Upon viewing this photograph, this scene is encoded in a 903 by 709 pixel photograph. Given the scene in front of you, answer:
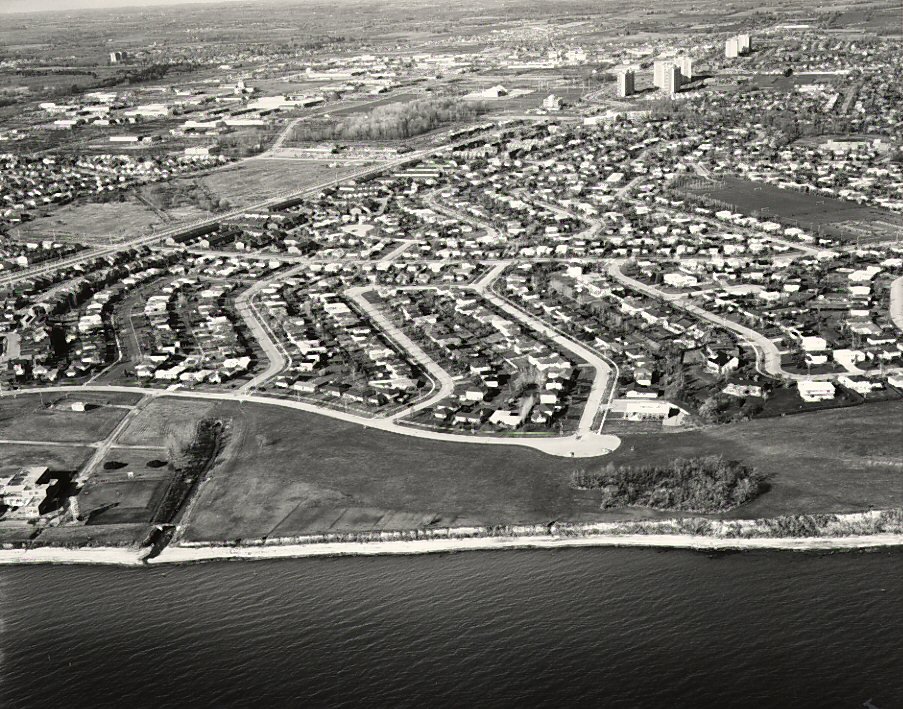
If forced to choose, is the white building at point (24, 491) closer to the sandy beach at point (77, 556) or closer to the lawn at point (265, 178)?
the sandy beach at point (77, 556)

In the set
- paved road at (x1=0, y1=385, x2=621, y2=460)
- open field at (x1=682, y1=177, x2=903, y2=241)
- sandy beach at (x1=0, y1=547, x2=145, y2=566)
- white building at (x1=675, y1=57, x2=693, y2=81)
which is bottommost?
white building at (x1=675, y1=57, x2=693, y2=81)

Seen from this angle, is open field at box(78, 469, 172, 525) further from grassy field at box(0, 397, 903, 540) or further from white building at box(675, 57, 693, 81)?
white building at box(675, 57, 693, 81)

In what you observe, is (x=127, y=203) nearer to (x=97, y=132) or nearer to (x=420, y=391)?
(x=97, y=132)

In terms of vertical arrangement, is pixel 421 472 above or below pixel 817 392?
above

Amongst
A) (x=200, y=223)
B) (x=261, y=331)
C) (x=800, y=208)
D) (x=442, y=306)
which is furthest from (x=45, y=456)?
(x=800, y=208)

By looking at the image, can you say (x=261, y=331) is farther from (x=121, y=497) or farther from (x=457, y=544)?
(x=457, y=544)

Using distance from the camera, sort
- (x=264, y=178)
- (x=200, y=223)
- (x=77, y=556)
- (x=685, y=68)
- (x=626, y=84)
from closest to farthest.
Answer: (x=77, y=556)
(x=200, y=223)
(x=264, y=178)
(x=626, y=84)
(x=685, y=68)

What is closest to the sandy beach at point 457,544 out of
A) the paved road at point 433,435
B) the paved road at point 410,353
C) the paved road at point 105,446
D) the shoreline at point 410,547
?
the shoreline at point 410,547

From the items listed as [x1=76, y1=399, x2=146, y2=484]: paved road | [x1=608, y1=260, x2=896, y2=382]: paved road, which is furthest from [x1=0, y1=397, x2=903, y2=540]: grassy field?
[x1=608, y1=260, x2=896, y2=382]: paved road
